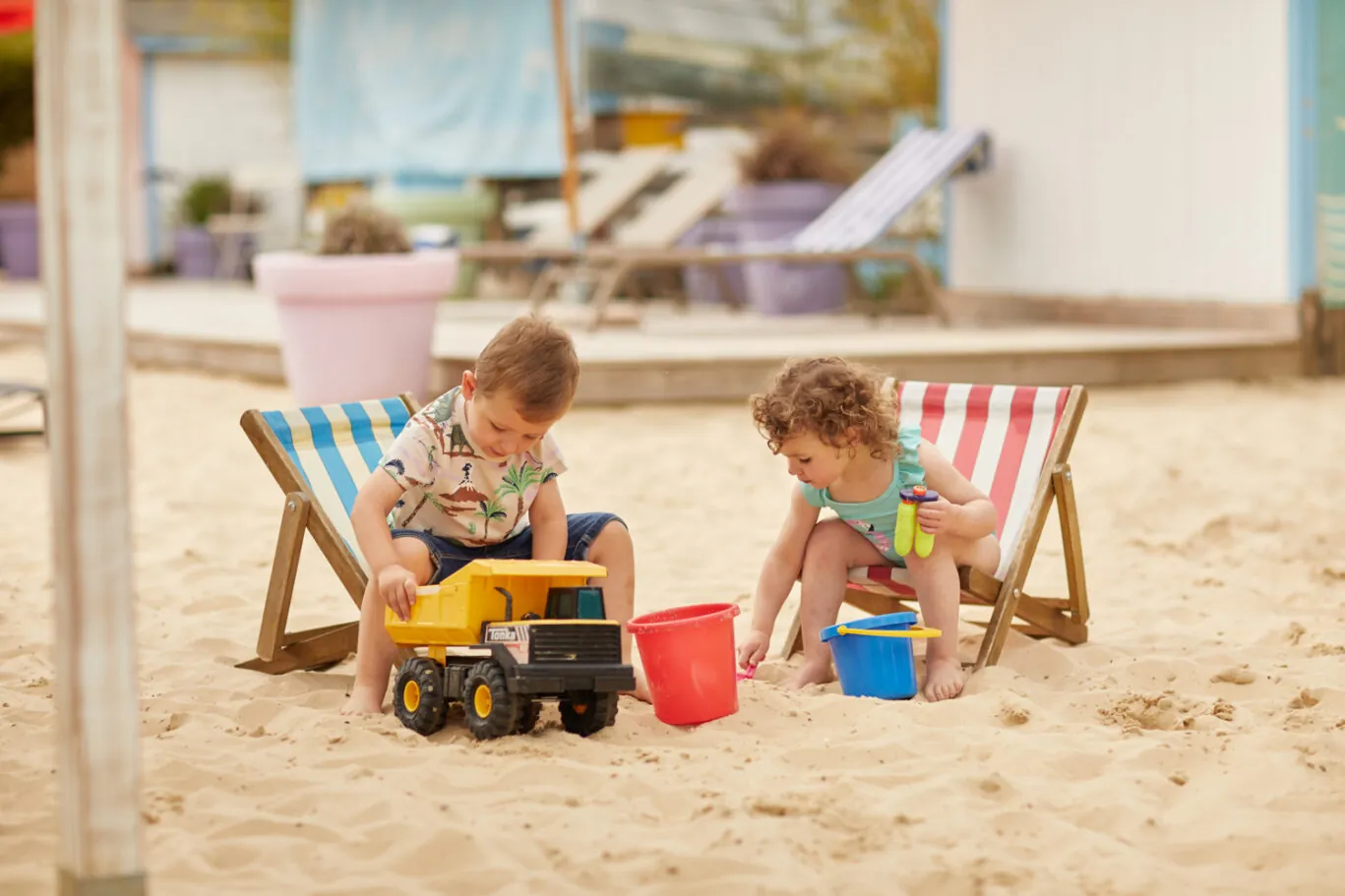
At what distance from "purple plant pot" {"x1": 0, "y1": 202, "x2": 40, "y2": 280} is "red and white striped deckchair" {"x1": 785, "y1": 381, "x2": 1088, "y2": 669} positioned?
57.5 ft

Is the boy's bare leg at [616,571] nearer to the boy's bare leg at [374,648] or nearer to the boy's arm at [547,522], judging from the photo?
the boy's arm at [547,522]

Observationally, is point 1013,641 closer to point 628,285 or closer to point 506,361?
point 506,361

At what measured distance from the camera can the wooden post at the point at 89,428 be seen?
2.00 m

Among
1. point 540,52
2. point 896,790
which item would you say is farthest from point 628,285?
point 896,790

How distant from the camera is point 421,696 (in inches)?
125

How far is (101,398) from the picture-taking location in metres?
2.03

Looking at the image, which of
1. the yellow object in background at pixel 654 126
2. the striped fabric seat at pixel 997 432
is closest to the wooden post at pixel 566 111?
the yellow object in background at pixel 654 126

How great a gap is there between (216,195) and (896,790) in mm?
17548

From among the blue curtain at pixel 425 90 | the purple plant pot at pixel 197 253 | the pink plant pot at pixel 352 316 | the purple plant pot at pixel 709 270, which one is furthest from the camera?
the purple plant pot at pixel 197 253

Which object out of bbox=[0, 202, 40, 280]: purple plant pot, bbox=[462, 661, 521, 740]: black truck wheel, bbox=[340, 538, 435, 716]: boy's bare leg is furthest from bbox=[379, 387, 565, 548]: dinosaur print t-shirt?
bbox=[0, 202, 40, 280]: purple plant pot

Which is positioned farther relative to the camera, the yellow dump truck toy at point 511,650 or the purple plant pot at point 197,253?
the purple plant pot at point 197,253

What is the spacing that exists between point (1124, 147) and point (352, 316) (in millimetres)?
5069

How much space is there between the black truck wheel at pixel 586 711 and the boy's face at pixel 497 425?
1.72 ft

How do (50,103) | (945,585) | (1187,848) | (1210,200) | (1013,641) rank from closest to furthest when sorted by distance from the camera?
(50,103) → (1187,848) → (945,585) → (1013,641) → (1210,200)
